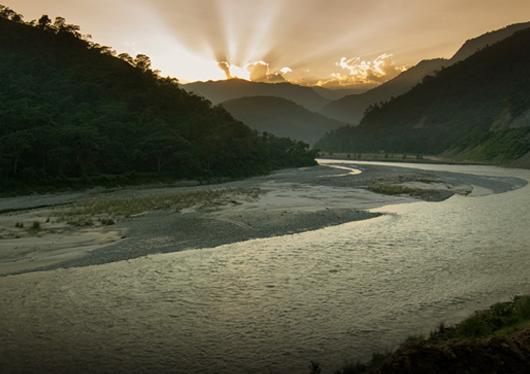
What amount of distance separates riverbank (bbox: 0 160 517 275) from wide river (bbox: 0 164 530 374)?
281 centimetres

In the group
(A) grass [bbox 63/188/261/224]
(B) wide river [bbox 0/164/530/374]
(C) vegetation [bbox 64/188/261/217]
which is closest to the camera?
(B) wide river [bbox 0/164/530/374]

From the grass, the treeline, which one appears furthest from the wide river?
the treeline

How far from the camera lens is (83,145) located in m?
75.9

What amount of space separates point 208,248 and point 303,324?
13411 mm

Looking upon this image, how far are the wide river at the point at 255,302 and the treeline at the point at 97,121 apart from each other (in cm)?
5105

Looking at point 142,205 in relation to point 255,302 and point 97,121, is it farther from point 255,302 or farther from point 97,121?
point 97,121

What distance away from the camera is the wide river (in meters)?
13.5

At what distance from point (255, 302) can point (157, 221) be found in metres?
22.1

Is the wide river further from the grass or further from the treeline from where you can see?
the treeline

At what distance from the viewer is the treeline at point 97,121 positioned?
7125cm

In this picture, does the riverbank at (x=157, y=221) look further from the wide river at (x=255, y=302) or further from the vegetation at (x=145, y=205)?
the wide river at (x=255, y=302)

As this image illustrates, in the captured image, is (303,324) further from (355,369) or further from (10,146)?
(10,146)

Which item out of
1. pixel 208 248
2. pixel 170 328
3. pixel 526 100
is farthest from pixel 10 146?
pixel 526 100

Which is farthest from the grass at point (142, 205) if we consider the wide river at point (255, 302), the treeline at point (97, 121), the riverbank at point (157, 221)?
the treeline at point (97, 121)
